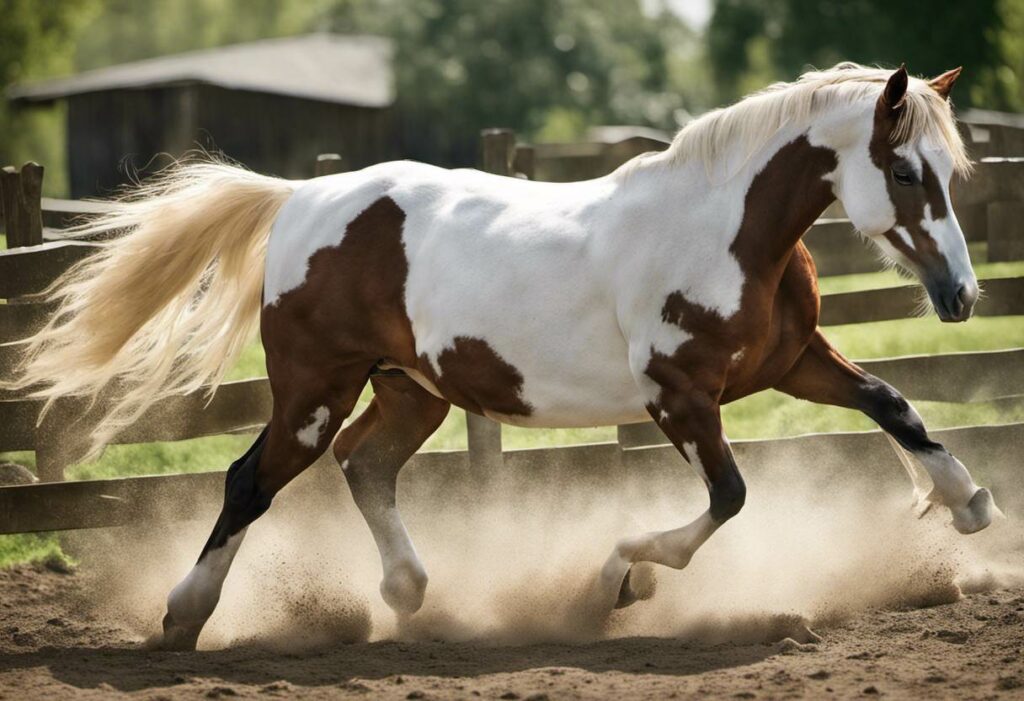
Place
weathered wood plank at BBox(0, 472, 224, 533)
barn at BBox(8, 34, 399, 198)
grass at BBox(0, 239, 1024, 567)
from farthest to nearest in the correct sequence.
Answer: barn at BBox(8, 34, 399, 198) < grass at BBox(0, 239, 1024, 567) < weathered wood plank at BBox(0, 472, 224, 533)

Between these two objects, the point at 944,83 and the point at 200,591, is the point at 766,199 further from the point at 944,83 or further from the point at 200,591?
the point at 200,591

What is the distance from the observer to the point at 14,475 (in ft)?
22.1

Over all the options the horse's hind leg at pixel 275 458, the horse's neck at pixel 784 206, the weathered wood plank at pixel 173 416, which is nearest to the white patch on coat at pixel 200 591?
the horse's hind leg at pixel 275 458

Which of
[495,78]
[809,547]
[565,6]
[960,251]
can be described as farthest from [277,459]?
[565,6]

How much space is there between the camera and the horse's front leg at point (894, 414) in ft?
15.2

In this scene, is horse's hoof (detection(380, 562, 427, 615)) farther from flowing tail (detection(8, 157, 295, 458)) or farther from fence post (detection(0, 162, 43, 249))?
fence post (detection(0, 162, 43, 249))

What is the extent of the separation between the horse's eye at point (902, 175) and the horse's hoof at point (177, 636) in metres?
2.93

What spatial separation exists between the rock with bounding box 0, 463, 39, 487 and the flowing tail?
1.32 meters

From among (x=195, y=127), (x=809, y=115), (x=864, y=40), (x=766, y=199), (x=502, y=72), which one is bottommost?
(x=766, y=199)

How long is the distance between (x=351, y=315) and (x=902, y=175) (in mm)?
2043

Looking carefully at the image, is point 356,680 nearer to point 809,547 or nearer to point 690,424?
point 690,424

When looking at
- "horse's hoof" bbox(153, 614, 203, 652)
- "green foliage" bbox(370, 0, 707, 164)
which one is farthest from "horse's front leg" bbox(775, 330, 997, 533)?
"green foliage" bbox(370, 0, 707, 164)

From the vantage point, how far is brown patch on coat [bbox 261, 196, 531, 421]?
5.11 meters

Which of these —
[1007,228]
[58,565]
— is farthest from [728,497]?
[1007,228]
